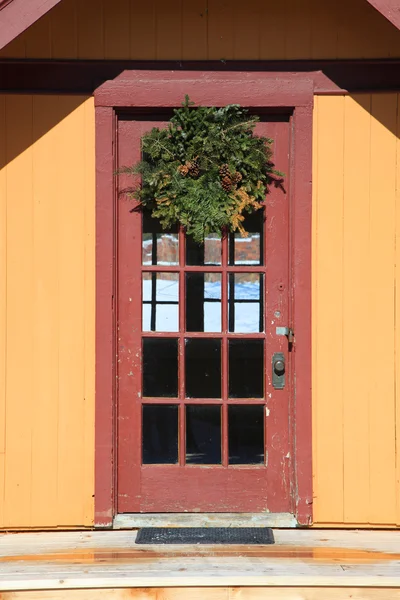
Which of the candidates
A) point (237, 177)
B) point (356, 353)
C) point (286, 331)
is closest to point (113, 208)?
point (237, 177)

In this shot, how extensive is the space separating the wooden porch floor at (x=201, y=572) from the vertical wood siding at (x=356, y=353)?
31cm

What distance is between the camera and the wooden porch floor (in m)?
3.54

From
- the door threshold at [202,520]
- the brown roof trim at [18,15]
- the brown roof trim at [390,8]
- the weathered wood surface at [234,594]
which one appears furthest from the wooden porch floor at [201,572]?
the brown roof trim at [390,8]

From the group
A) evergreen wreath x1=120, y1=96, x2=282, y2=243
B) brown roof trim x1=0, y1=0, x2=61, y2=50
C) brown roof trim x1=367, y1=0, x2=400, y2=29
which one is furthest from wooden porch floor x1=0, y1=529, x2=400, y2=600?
brown roof trim x1=367, y1=0, x2=400, y2=29

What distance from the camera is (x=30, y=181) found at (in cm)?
423

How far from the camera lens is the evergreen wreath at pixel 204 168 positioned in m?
4.18

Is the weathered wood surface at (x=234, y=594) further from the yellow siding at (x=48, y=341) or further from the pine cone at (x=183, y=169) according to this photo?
the pine cone at (x=183, y=169)

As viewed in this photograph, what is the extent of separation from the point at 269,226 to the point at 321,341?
0.71m

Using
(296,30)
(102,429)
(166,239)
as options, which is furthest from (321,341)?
(296,30)

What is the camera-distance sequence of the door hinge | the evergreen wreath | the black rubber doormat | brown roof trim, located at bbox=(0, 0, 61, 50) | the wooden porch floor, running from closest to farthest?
the wooden porch floor, brown roof trim, located at bbox=(0, 0, 61, 50), the black rubber doormat, the evergreen wreath, the door hinge

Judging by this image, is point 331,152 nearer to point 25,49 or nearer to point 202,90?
point 202,90

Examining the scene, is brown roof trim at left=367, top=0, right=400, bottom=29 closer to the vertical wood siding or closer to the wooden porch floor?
the vertical wood siding

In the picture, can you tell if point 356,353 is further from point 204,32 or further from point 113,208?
point 204,32

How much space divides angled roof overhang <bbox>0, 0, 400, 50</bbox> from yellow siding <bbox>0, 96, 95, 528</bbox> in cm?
61
